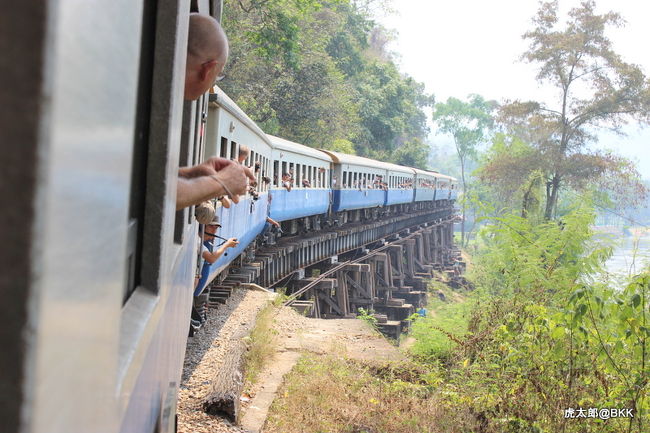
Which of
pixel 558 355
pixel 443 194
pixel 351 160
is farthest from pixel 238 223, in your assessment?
pixel 443 194

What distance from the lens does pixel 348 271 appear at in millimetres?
24984

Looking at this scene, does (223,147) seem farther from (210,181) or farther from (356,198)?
(356,198)

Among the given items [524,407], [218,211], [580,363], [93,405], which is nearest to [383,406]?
[524,407]

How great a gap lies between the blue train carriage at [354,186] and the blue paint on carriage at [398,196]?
0.80 meters

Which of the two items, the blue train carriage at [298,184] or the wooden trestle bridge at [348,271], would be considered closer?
the blue train carriage at [298,184]

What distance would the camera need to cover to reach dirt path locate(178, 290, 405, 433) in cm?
606

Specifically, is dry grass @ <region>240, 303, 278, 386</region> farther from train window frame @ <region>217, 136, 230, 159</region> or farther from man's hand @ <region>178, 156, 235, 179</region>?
man's hand @ <region>178, 156, 235, 179</region>

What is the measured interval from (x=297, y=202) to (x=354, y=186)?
7.05 meters

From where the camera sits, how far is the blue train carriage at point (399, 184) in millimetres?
28812

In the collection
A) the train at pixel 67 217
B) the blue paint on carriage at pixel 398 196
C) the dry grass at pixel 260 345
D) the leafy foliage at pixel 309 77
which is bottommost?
the dry grass at pixel 260 345

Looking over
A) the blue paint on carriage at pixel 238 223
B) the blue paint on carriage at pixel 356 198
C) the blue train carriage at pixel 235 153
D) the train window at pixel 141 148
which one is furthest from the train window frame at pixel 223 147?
the blue paint on carriage at pixel 356 198

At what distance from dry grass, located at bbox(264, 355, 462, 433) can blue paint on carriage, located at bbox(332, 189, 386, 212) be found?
39.9ft

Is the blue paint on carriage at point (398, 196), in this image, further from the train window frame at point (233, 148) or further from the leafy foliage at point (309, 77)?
the train window frame at point (233, 148)

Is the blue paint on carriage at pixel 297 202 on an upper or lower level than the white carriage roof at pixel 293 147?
lower
